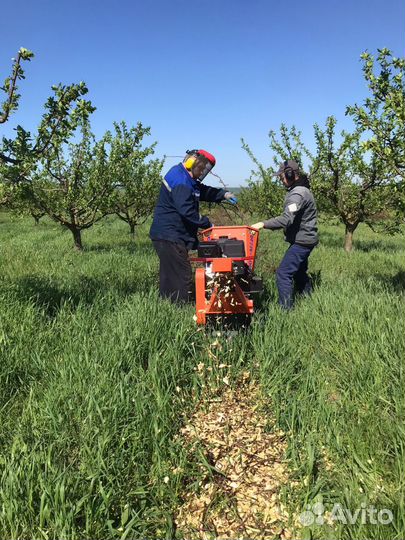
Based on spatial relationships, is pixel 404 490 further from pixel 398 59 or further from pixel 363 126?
pixel 398 59

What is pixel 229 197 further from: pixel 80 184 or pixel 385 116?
pixel 80 184

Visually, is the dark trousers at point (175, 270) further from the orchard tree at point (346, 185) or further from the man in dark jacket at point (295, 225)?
the orchard tree at point (346, 185)

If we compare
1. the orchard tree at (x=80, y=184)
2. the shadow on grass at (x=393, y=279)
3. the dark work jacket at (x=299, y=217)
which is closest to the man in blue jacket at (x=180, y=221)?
the dark work jacket at (x=299, y=217)

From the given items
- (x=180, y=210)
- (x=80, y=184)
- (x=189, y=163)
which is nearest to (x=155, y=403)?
(x=180, y=210)

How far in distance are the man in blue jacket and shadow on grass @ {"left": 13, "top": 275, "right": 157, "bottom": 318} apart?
0.37 metres

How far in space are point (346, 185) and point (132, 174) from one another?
6.23 m

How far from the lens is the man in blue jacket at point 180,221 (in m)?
3.99

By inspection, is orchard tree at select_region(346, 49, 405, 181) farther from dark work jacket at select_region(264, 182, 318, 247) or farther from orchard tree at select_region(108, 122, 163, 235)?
orchard tree at select_region(108, 122, 163, 235)

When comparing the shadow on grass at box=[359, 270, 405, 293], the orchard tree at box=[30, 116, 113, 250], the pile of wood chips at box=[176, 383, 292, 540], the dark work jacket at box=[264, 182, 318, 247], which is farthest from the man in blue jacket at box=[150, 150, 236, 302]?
the orchard tree at box=[30, 116, 113, 250]

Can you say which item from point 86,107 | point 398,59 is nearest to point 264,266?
point 398,59

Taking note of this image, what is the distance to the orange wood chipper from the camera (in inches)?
134

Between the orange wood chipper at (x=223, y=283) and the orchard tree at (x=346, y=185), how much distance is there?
6.34 metres

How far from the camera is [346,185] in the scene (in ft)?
32.0

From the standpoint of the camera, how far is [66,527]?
1650mm
